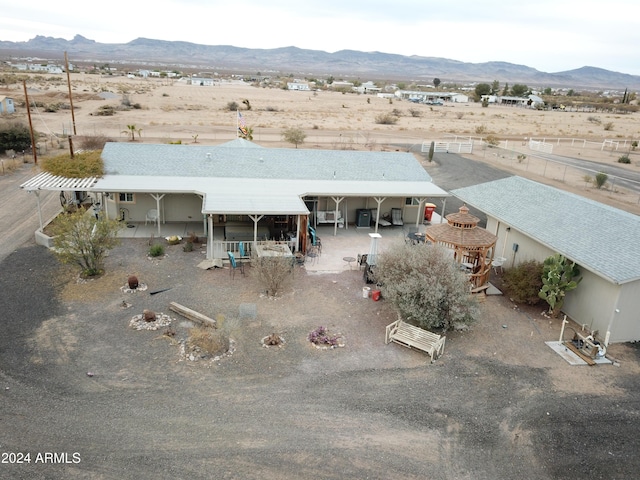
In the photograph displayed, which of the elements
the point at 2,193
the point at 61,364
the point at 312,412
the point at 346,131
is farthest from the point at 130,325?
the point at 346,131

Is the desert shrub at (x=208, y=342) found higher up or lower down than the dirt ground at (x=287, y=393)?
higher up

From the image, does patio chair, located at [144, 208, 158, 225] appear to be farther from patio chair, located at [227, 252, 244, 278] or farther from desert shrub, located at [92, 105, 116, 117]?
desert shrub, located at [92, 105, 116, 117]

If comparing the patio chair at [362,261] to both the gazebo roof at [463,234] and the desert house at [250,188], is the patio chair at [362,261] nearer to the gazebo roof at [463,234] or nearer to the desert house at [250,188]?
the desert house at [250,188]

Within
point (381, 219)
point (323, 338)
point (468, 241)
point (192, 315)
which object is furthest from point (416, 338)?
point (381, 219)

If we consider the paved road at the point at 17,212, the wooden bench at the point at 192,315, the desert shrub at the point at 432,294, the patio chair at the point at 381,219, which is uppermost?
the desert shrub at the point at 432,294

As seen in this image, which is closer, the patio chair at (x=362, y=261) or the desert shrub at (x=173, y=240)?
the patio chair at (x=362, y=261)

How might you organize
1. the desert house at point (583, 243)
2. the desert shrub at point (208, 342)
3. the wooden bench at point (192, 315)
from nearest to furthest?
the desert shrub at point (208, 342)
the desert house at point (583, 243)
the wooden bench at point (192, 315)

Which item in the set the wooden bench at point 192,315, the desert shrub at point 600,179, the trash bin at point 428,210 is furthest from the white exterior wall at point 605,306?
the desert shrub at point 600,179
